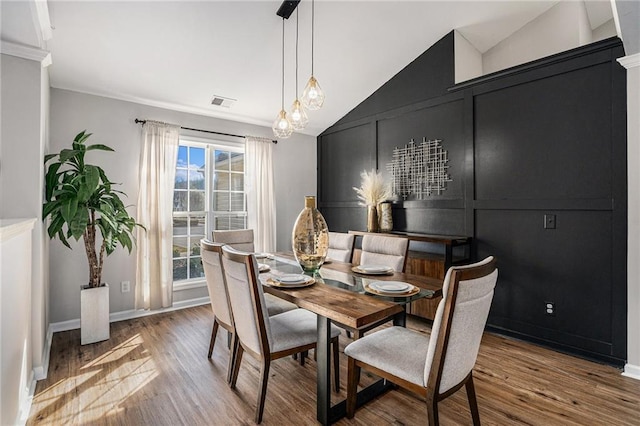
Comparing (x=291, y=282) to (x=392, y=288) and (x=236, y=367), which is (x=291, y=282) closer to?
(x=392, y=288)

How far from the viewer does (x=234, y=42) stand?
128 inches

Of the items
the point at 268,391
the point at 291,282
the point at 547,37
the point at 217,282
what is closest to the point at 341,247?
the point at 291,282

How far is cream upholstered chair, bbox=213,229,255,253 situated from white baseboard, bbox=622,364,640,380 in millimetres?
3349

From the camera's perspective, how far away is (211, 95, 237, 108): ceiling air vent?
13.3 feet

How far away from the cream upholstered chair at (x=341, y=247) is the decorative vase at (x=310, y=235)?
31.2 inches

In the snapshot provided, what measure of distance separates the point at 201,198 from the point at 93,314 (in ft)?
6.10

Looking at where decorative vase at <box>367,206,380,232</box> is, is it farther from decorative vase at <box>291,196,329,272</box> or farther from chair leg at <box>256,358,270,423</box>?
chair leg at <box>256,358,270,423</box>

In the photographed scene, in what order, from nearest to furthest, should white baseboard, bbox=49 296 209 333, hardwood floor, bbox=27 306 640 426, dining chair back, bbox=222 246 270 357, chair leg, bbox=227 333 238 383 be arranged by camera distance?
1. dining chair back, bbox=222 246 270 357
2. hardwood floor, bbox=27 306 640 426
3. chair leg, bbox=227 333 238 383
4. white baseboard, bbox=49 296 209 333

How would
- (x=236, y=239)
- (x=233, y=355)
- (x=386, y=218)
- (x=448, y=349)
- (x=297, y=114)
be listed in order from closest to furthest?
1. (x=448, y=349)
2. (x=233, y=355)
3. (x=297, y=114)
4. (x=236, y=239)
5. (x=386, y=218)

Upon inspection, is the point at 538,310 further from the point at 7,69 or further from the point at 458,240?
the point at 7,69

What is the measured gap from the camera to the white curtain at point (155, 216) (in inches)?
150

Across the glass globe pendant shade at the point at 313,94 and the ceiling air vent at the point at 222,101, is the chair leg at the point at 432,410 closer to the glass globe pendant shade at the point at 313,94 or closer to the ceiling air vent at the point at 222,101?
the glass globe pendant shade at the point at 313,94

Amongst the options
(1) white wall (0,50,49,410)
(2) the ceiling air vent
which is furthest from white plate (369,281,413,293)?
(2) the ceiling air vent

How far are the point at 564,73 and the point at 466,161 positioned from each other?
1105 mm
